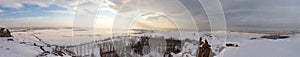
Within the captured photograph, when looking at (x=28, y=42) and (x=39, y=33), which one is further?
(x=39, y=33)

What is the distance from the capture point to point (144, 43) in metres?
23.2

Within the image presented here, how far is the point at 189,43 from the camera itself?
Result: 19.9m

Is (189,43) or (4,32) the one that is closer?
(189,43)

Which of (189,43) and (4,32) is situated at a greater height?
(4,32)

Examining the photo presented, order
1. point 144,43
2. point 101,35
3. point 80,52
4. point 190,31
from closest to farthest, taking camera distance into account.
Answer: point 190,31, point 101,35, point 80,52, point 144,43

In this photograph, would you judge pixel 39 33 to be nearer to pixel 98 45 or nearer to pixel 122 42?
pixel 98 45

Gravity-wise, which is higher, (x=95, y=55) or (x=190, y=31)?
(x=190, y=31)

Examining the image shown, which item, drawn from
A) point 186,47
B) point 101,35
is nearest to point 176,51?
point 186,47

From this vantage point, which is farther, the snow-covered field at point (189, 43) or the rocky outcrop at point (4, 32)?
the rocky outcrop at point (4, 32)

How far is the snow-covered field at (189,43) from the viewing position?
14.1 m

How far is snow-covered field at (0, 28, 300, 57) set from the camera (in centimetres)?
1407

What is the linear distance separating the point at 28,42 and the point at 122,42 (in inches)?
268

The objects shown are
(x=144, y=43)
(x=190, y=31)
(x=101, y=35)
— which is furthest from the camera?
(x=144, y=43)

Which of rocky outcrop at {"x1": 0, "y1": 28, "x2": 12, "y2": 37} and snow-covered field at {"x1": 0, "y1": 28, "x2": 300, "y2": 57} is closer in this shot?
snow-covered field at {"x1": 0, "y1": 28, "x2": 300, "y2": 57}
